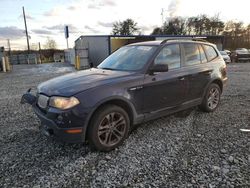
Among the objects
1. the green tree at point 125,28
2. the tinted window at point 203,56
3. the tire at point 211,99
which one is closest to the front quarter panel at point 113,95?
the tinted window at point 203,56

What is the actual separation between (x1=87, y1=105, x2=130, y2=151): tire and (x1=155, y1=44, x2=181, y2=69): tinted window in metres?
1.26

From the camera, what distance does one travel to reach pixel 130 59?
446 cm

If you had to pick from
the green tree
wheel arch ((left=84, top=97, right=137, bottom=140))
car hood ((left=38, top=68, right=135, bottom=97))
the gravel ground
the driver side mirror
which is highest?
the green tree

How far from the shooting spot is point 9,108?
21.3 feet

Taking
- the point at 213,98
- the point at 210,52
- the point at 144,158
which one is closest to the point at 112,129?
the point at 144,158

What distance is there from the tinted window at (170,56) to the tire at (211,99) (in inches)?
51.1

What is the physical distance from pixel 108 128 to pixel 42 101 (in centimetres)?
113

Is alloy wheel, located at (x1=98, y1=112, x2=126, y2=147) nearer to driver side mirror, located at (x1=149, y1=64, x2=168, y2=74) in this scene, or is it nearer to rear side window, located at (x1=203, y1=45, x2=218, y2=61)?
driver side mirror, located at (x1=149, y1=64, x2=168, y2=74)

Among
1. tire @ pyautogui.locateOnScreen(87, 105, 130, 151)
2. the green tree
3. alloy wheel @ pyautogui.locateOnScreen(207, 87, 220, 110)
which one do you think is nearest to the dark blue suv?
tire @ pyautogui.locateOnScreen(87, 105, 130, 151)

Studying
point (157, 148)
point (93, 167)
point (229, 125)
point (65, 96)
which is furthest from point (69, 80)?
point (229, 125)

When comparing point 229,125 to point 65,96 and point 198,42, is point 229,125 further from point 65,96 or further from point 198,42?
point 65,96

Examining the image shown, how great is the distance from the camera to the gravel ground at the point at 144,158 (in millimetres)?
2918

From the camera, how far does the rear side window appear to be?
544 centimetres

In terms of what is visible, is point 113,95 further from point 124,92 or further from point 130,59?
point 130,59
